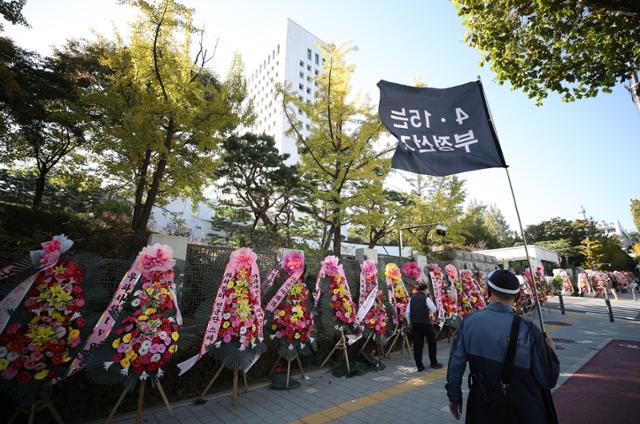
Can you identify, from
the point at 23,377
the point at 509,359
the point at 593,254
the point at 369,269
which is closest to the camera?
the point at 509,359

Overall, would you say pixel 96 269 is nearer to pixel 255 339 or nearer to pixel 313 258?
pixel 255 339

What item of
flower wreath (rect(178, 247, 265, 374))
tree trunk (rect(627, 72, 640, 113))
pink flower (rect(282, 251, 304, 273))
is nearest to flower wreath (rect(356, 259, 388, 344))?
pink flower (rect(282, 251, 304, 273))

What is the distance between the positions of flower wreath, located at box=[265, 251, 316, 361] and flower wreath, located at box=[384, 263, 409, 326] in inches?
109

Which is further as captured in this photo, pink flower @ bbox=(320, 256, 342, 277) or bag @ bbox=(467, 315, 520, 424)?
pink flower @ bbox=(320, 256, 342, 277)

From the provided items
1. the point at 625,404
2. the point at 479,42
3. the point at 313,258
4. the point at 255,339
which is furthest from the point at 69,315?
the point at 479,42

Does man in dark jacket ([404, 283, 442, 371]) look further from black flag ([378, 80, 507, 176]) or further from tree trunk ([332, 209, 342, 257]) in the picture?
tree trunk ([332, 209, 342, 257])

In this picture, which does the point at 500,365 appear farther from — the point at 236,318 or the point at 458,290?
the point at 458,290

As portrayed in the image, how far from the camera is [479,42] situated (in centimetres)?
657

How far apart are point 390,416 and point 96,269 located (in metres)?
4.44

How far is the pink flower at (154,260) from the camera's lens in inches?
147

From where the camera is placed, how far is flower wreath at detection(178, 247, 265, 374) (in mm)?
4391

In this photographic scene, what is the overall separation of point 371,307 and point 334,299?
102 centimetres

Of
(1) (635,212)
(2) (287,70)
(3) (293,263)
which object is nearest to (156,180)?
(3) (293,263)

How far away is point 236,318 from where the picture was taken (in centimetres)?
451
